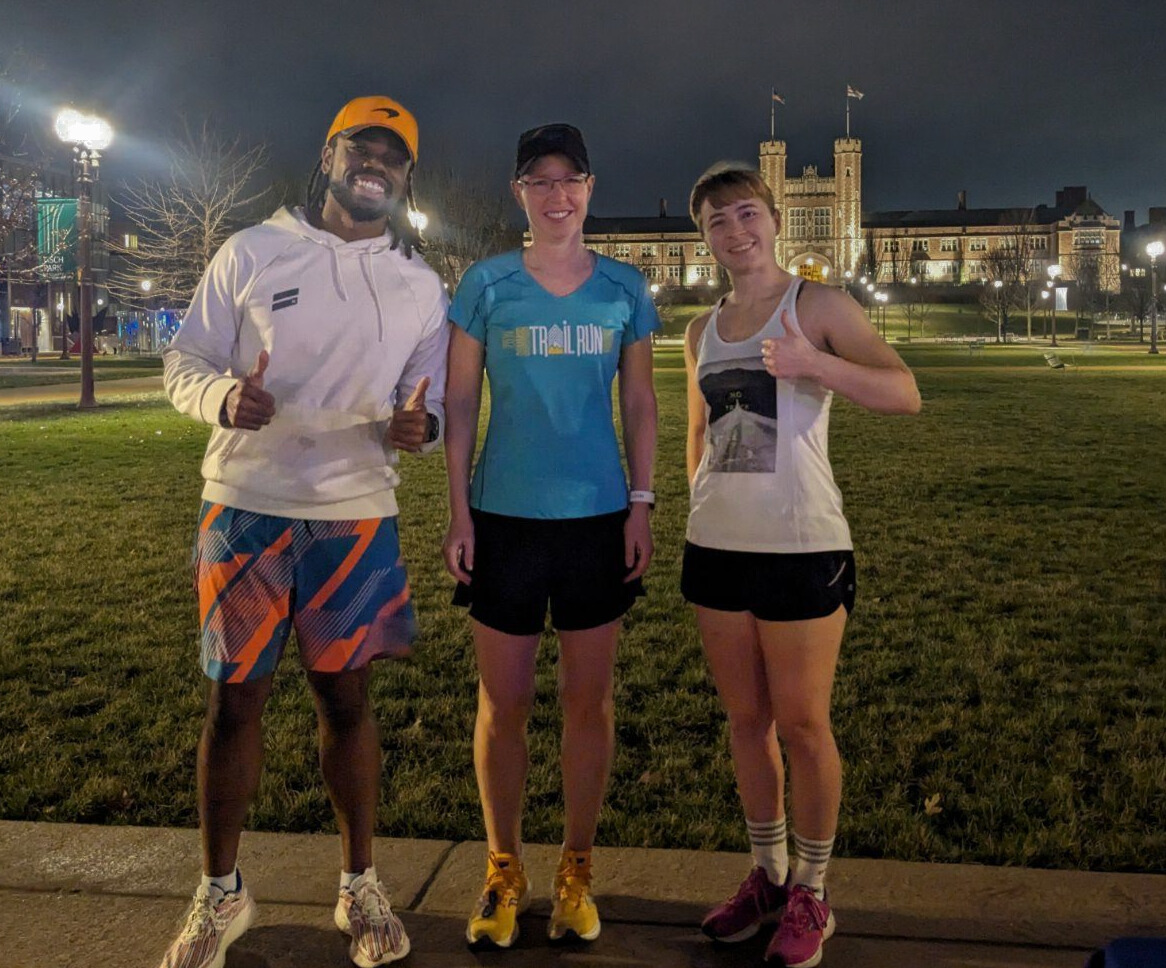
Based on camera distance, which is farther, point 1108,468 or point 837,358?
point 1108,468

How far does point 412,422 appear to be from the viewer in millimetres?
2955

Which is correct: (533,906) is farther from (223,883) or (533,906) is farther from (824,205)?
(824,205)

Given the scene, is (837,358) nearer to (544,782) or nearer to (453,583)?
(544,782)

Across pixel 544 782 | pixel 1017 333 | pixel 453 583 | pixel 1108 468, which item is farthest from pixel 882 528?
pixel 1017 333

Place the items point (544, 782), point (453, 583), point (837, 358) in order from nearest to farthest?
point (837, 358) < point (544, 782) < point (453, 583)

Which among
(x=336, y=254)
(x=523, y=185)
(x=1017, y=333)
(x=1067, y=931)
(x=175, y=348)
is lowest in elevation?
(x=1067, y=931)

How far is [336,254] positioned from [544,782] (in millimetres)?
2308

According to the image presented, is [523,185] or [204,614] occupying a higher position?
[523,185]

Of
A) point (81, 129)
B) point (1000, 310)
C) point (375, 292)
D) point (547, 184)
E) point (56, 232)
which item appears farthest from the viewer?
point (1000, 310)

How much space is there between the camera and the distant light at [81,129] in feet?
68.1

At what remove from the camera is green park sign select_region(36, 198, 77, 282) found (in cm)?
2815

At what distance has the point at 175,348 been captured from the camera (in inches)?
118

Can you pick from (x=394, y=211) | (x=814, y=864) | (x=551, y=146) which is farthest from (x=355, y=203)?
(x=814, y=864)

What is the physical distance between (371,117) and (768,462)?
1.46m
